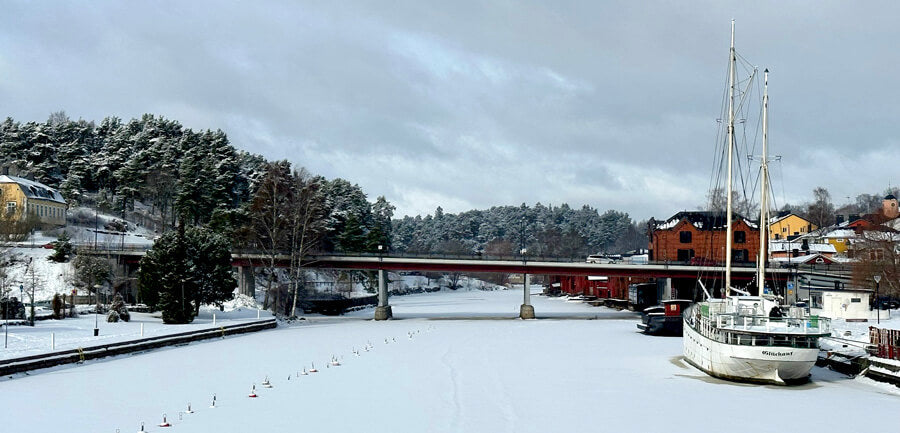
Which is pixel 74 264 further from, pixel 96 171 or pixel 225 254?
pixel 96 171

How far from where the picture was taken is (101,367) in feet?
126

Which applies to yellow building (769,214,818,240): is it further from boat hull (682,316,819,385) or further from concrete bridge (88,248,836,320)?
boat hull (682,316,819,385)

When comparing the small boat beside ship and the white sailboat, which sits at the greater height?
the white sailboat

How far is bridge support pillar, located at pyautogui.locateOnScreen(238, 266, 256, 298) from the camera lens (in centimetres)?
8994

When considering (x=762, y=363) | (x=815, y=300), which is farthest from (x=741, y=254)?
(x=762, y=363)

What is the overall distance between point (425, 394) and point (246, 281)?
211ft

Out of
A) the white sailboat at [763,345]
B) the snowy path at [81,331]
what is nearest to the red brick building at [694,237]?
the snowy path at [81,331]

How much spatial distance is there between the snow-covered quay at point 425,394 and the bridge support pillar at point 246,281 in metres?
39.2

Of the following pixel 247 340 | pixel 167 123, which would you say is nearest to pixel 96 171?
pixel 167 123

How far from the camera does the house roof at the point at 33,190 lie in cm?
10106

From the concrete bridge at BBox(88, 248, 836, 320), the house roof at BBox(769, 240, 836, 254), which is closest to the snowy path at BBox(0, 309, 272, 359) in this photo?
the concrete bridge at BBox(88, 248, 836, 320)

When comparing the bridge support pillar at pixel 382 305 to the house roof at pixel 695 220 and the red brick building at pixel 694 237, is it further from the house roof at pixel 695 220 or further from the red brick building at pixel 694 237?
the house roof at pixel 695 220

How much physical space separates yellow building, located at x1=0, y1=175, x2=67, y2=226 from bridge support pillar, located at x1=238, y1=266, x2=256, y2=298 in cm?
2514

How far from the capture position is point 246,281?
9119 centimetres
